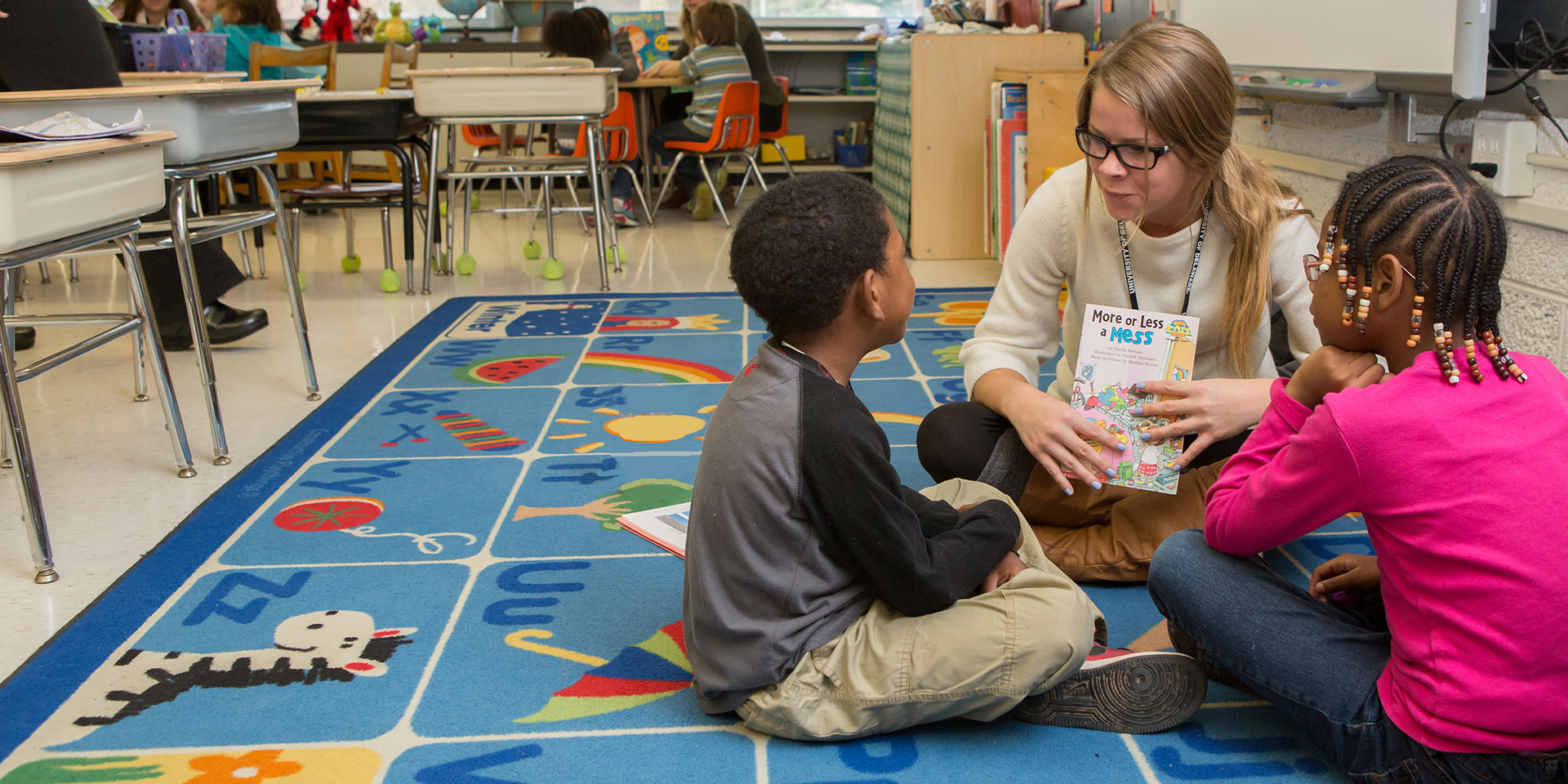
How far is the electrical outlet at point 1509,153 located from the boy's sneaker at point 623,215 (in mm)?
4367

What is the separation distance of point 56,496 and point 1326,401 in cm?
214

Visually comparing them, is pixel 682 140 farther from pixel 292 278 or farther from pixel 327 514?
pixel 327 514

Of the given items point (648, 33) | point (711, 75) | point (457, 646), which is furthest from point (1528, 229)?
point (648, 33)

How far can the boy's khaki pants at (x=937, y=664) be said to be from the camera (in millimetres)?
1164

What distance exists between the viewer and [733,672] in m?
1.21

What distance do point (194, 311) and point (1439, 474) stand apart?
219 cm

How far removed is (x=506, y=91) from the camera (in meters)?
3.84

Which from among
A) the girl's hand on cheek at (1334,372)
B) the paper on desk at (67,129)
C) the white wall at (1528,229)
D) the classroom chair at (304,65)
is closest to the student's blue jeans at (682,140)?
the classroom chair at (304,65)

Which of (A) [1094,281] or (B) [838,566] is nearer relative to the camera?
(B) [838,566]

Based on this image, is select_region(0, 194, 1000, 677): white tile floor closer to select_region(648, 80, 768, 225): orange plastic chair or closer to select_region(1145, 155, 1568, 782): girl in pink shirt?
select_region(648, 80, 768, 225): orange plastic chair

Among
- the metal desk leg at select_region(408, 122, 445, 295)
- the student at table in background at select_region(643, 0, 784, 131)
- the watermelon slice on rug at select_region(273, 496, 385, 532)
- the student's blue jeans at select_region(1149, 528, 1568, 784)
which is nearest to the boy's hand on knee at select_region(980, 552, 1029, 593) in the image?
the student's blue jeans at select_region(1149, 528, 1568, 784)

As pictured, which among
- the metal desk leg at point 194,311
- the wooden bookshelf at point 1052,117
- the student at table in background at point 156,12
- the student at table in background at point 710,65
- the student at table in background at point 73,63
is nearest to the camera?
the metal desk leg at point 194,311

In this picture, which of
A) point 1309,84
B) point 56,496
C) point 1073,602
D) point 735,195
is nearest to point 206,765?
point 1073,602

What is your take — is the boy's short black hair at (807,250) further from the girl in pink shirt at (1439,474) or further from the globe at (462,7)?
the globe at (462,7)
